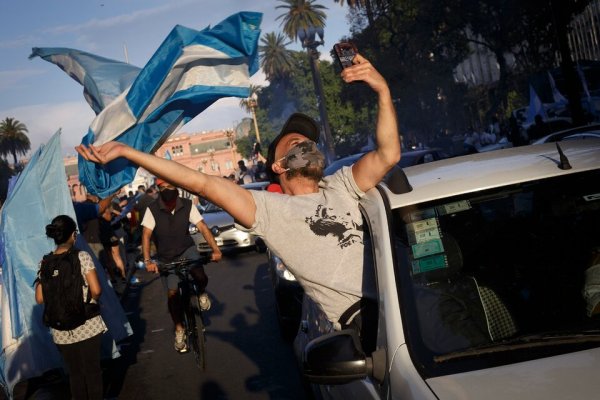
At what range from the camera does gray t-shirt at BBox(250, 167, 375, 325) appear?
330cm

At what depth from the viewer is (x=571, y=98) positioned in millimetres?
17594

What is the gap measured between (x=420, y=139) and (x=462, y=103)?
11229 mm

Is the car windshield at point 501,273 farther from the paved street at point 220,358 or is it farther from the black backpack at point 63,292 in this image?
the black backpack at point 63,292

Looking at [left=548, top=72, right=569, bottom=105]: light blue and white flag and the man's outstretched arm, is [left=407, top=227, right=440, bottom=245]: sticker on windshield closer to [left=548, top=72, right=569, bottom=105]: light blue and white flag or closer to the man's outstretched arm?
the man's outstretched arm

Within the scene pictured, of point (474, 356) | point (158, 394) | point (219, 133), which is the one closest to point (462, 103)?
point (158, 394)

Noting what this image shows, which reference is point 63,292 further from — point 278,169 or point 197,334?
point 278,169

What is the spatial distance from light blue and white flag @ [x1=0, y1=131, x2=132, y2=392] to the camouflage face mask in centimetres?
517

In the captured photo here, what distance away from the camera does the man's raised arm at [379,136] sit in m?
3.41

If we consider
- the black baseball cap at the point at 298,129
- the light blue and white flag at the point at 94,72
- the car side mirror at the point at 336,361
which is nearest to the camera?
the car side mirror at the point at 336,361

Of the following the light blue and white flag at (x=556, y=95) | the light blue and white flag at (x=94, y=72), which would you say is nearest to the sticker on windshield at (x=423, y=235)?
the light blue and white flag at (x=94, y=72)

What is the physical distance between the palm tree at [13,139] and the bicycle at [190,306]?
82.9 metres

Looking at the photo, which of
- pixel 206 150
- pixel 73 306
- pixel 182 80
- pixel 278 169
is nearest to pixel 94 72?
pixel 182 80

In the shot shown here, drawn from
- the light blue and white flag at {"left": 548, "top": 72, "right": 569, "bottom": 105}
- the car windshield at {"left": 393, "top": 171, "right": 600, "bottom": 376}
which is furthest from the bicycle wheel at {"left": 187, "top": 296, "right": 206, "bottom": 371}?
the light blue and white flag at {"left": 548, "top": 72, "right": 569, "bottom": 105}

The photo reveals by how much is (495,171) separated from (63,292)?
4.11 m
